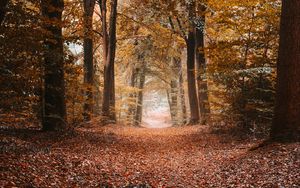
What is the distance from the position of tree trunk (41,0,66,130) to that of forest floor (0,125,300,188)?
63 cm

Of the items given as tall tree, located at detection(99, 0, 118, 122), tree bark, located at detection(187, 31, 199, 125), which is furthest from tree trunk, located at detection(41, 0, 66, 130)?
tree bark, located at detection(187, 31, 199, 125)

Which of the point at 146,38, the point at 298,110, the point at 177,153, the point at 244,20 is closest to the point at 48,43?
the point at 177,153

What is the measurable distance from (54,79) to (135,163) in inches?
174

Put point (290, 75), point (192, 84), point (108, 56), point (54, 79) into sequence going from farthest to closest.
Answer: point (192, 84)
point (108, 56)
point (54, 79)
point (290, 75)

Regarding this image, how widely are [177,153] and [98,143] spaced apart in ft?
8.99

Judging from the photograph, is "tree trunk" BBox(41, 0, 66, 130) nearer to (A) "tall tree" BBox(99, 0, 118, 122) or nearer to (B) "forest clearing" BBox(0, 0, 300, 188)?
(B) "forest clearing" BBox(0, 0, 300, 188)

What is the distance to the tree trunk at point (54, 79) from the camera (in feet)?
38.6

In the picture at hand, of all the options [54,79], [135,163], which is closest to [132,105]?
[54,79]

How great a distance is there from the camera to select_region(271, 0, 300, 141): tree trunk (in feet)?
30.1

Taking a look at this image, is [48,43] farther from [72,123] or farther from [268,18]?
[268,18]

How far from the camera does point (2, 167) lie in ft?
21.5

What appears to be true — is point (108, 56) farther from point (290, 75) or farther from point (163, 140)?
point (290, 75)

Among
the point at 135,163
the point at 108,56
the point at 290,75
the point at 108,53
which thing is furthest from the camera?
the point at 108,53

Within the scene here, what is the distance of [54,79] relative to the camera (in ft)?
39.5
